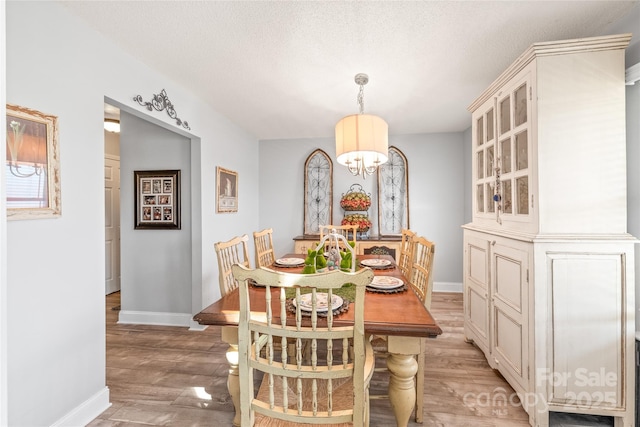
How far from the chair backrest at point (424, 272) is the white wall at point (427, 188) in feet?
7.45

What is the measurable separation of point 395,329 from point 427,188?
3541 mm

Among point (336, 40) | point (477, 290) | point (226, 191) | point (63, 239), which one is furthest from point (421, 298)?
point (226, 191)

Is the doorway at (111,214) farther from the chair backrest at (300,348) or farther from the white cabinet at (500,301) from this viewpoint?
the white cabinet at (500,301)

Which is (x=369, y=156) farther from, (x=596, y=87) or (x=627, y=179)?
(x=627, y=179)

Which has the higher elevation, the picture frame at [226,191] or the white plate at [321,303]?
the picture frame at [226,191]

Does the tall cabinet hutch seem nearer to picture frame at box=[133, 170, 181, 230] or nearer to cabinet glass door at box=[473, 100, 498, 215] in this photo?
cabinet glass door at box=[473, 100, 498, 215]

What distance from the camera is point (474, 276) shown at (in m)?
2.51

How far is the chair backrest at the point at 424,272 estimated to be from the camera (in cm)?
181

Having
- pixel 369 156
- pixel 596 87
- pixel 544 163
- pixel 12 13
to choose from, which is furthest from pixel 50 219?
pixel 596 87

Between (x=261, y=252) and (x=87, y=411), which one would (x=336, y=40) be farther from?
(x=87, y=411)

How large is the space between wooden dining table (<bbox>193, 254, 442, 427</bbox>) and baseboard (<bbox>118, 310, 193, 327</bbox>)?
6.22ft

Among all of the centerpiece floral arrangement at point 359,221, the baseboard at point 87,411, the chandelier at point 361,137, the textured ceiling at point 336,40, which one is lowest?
the baseboard at point 87,411

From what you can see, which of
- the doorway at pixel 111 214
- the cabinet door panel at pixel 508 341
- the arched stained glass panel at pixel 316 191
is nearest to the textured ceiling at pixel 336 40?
the arched stained glass panel at pixel 316 191

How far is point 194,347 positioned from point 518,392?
256 centimetres
